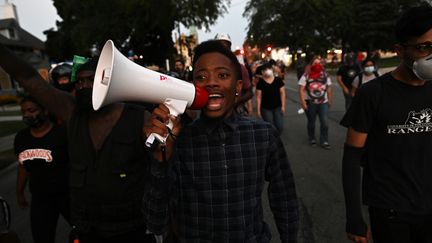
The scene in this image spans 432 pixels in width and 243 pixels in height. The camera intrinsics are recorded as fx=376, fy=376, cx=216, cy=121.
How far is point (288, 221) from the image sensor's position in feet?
6.03

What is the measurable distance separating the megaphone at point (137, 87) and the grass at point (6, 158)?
6.80 metres

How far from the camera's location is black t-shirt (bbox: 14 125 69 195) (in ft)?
9.48

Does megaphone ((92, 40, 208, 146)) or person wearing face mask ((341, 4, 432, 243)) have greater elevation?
megaphone ((92, 40, 208, 146))

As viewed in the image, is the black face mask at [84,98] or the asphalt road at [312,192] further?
the asphalt road at [312,192]

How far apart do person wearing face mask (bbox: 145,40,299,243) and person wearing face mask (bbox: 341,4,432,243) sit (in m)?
0.51

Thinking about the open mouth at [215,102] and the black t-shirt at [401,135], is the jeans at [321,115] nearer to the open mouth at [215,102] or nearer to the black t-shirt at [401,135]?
the black t-shirt at [401,135]

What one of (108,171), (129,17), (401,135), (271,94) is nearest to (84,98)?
(108,171)

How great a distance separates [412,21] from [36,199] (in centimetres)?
282

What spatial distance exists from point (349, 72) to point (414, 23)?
6.00m

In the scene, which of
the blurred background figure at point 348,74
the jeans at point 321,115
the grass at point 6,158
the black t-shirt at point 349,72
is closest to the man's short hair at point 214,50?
the jeans at point 321,115

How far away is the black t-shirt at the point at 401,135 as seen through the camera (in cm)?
192

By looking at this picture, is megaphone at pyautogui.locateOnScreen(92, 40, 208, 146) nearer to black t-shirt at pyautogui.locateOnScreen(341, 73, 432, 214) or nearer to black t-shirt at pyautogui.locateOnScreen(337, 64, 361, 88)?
black t-shirt at pyautogui.locateOnScreen(341, 73, 432, 214)

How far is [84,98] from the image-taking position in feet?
7.06

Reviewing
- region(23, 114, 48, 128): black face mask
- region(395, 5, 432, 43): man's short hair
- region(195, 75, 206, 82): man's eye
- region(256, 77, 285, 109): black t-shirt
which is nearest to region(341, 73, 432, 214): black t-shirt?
region(395, 5, 432, 43): man's short hair
